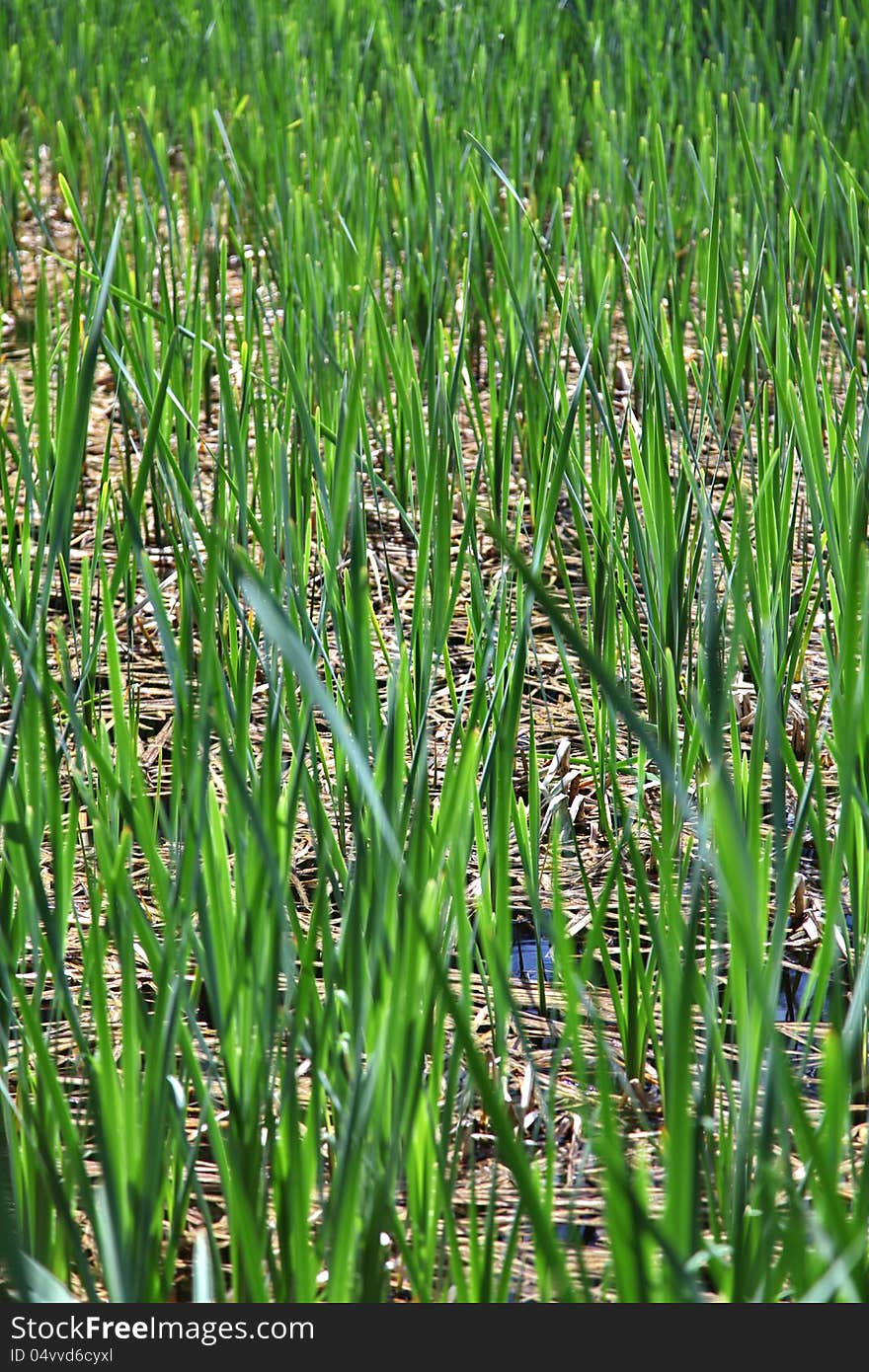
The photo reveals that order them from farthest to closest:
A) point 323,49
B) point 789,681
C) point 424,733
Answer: point 323,49 < point 789,681 < point 424,733

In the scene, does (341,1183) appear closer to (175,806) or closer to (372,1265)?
(372,1265)

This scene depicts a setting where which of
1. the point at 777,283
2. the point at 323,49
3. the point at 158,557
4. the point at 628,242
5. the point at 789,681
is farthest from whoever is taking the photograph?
the point at 323,49

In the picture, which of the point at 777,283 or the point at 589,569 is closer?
the point at 589,569

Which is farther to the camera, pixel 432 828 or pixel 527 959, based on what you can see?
pixel 527 959

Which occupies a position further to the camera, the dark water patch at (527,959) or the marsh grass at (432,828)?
the dark water patch at (527,959)

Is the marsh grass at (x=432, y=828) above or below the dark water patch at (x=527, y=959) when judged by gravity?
above

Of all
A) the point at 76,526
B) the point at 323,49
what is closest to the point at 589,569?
the point at 76,526

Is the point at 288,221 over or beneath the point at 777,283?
over

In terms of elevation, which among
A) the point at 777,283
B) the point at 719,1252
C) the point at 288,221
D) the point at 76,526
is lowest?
the point at 719,1252

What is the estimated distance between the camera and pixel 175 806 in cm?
84

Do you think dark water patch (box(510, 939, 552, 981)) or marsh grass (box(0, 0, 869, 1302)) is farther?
dark water patch (box(510, 939, 552, 981))

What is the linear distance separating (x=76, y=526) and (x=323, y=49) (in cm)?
196

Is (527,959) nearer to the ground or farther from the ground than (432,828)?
nearer to the ground

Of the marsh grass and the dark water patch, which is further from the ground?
the marsh grass
